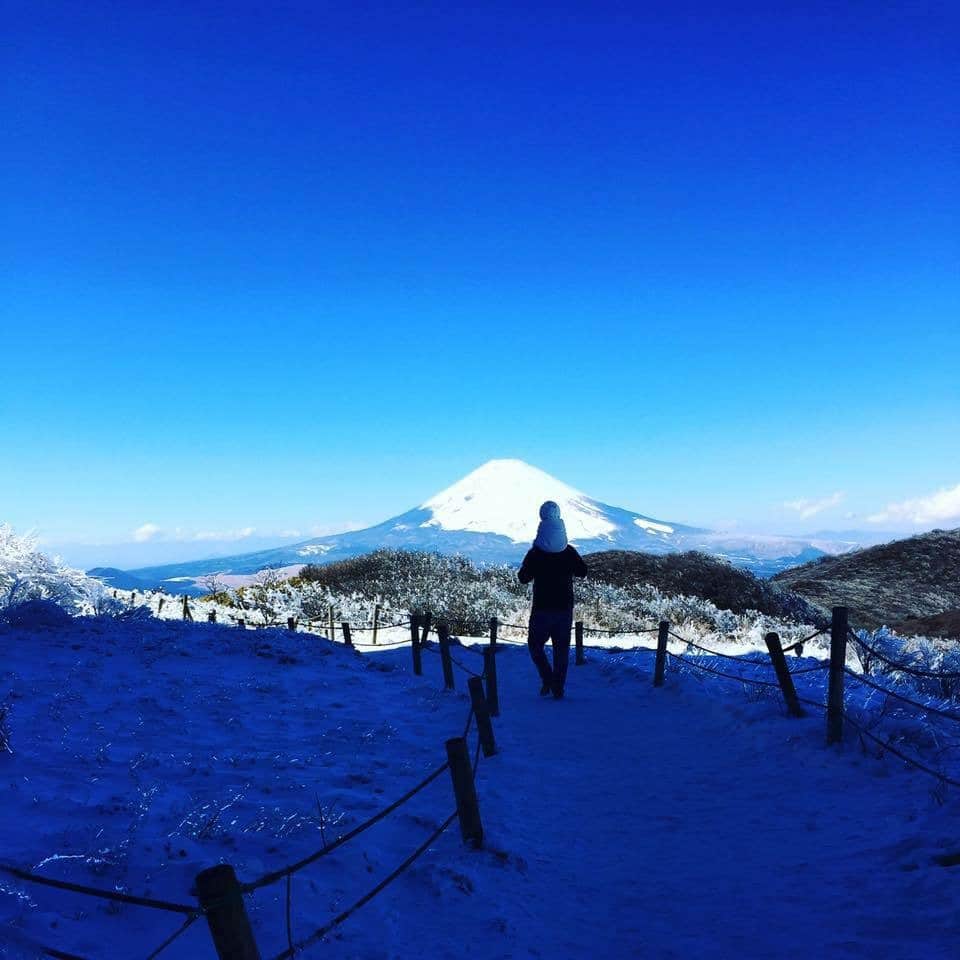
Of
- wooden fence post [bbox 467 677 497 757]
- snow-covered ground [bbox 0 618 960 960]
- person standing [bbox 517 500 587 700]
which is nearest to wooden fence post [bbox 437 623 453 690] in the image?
snow-covered ground [bbox 0 618 960 960]

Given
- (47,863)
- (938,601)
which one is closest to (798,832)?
(47,863)

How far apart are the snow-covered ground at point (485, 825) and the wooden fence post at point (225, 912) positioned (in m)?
1.34

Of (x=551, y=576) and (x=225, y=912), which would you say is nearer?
(x=225, y=912)

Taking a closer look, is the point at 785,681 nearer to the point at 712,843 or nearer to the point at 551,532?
the point at 712,843

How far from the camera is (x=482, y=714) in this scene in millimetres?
7109

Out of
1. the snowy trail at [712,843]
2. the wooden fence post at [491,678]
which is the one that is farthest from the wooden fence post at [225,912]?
the wooden fence post at [491,678]

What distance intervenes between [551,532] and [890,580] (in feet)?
129

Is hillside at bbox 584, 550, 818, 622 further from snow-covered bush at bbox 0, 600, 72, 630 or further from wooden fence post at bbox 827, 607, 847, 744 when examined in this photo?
snow-covered bush at bbox 0, 600, 72, 630

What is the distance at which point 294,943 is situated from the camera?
3764 millimetres

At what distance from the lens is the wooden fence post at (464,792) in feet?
16.1

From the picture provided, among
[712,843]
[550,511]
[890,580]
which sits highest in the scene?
[550,511]

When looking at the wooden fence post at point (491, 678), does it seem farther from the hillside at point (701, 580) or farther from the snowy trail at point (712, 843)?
the hillside at point (701, 580)

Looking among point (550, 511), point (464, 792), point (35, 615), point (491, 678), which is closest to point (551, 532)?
point (550, 511)

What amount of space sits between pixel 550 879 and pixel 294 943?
6.40 feet
